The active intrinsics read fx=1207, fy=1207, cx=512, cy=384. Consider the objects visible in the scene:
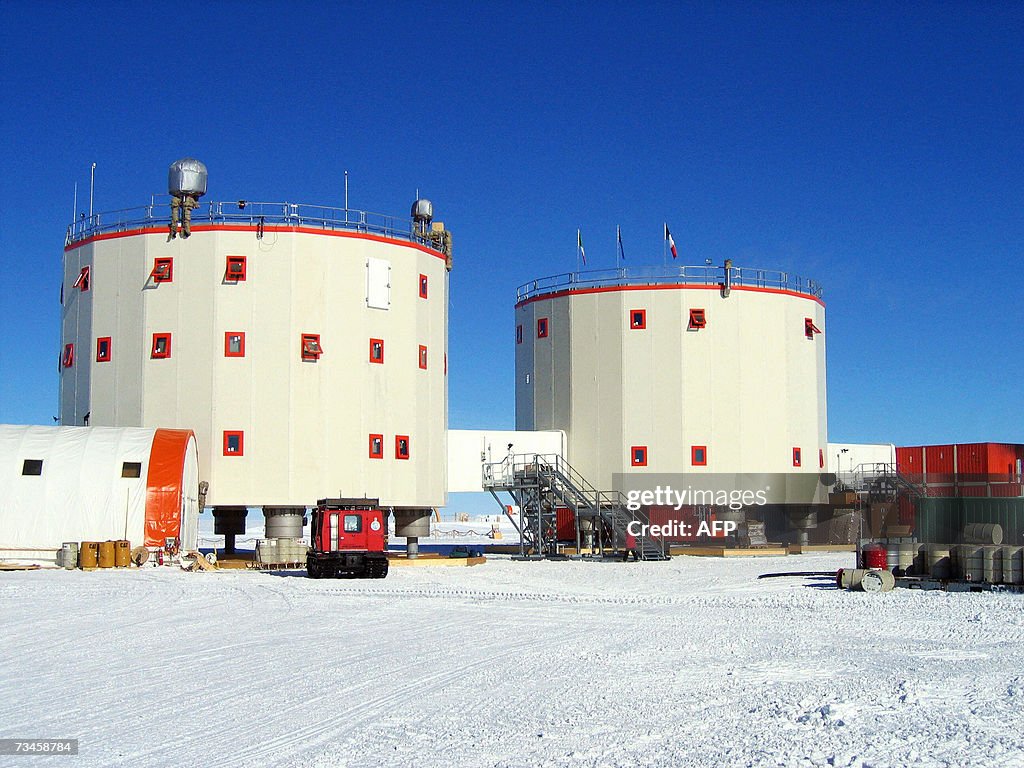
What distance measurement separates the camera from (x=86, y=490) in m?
38.6

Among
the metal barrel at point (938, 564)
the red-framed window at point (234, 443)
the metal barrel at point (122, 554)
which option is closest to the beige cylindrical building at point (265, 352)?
the red-framed window at point (234, 443)

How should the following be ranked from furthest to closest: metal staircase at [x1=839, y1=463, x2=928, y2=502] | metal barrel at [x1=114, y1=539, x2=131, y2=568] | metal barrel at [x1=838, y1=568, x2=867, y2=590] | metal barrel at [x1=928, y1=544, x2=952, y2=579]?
metal staircase at [x1=839, y1=463, x2=928, y2=502] → metal barrel at [x1=114, y1=539, x2=131, y2=568] → metal barrel at [x1=928, y1=544, x2=952, y2=579] → metal barrel at [x1=838, y1=568, x2=867, y2=590]

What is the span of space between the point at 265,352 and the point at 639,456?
1811cm

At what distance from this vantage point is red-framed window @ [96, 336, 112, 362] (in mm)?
→ 45562

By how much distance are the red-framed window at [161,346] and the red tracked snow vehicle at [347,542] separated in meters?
12.6

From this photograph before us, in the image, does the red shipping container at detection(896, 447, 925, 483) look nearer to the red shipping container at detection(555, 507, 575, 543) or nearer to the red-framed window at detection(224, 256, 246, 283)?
the red shipping container at detection(555, 507, 575, 543)

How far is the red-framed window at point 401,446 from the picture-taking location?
1809 inches

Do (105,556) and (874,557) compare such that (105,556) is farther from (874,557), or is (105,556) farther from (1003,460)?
(1003,460)

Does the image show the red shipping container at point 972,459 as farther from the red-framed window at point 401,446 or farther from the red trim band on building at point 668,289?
the red-framed window at point 401,446

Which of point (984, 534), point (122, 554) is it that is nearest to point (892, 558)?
point (984, 534)

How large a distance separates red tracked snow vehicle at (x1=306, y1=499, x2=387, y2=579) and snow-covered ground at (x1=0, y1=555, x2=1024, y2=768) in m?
5.25

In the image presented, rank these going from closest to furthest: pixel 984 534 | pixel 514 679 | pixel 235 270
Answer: pixel 514 679 → pixel 984 534 → pixel 235 270

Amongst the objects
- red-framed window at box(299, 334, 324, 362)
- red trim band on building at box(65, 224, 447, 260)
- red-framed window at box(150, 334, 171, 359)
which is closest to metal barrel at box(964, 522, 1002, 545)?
red trim band on building at box(65, 224, 447, 260)

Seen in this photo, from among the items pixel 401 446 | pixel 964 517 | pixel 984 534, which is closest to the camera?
pixel 984 534
